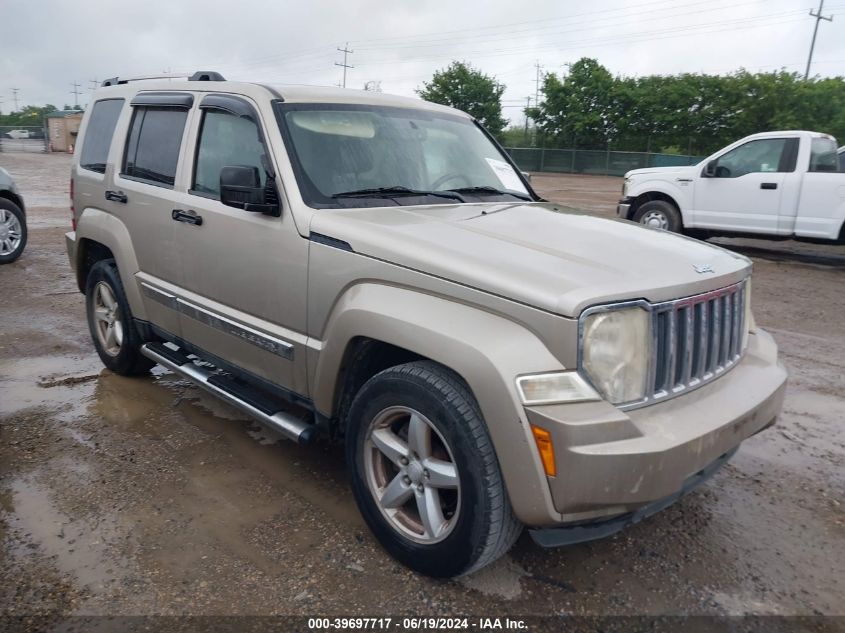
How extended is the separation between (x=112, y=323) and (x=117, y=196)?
97 cm

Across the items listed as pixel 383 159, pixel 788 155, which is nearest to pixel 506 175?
pixel 383 159

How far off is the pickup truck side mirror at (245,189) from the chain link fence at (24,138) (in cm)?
5232

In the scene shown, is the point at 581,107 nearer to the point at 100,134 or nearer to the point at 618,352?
the point at 100,134

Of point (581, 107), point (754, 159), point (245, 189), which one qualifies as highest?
point (581, 107)

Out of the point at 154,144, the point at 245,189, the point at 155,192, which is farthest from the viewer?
the point at 154,144

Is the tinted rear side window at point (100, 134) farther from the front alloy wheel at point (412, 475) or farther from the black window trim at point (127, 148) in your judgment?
the front alloy wheel at point (412, 475)

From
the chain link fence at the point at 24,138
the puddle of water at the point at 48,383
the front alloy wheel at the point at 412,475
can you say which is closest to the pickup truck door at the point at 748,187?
the puddle of water at the point at 48,383

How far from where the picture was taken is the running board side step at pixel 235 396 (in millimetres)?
3207

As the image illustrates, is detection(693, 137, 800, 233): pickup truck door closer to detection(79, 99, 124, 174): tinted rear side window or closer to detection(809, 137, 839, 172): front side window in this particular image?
detection(809, 137, 839, 172): front side window

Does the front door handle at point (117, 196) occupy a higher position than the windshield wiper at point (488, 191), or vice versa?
the windshield wiper at point (488, 191)

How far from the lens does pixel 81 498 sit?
3344 mm

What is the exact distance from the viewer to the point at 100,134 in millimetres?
4945

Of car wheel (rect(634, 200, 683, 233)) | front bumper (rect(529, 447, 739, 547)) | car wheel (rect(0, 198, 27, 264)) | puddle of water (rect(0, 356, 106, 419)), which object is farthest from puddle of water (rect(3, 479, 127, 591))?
car wheel (rect(634, 200, 683, 233))

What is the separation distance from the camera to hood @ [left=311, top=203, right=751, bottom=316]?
2.40 m
